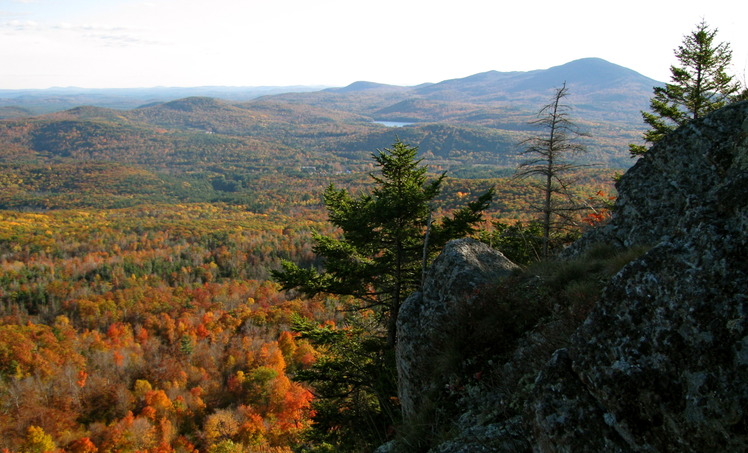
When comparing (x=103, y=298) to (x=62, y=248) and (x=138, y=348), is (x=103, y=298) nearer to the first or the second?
(x=138, y=348)

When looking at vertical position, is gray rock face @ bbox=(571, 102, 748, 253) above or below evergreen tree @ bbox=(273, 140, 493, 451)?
above

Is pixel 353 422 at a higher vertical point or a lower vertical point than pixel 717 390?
lower

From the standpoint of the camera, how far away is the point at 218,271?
89.9 metres

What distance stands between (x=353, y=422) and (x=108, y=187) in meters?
218

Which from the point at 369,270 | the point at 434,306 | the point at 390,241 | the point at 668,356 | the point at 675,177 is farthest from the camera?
the point at 390,241

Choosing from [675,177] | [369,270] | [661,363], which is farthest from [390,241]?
[661,363]

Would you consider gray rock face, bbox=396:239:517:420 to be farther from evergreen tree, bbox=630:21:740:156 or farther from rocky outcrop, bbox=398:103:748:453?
evergreen tree, bbox=630:21:740:156

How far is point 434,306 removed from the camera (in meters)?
6.84

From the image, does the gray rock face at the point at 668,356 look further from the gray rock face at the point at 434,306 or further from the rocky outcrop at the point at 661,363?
the gray rock face at the point at 434,306

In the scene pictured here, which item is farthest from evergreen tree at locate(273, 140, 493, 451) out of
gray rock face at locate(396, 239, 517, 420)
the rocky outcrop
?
the rocky outcrop

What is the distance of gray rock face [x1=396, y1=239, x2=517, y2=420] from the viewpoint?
6.15 meters

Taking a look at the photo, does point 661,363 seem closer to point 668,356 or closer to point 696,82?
point 668,356

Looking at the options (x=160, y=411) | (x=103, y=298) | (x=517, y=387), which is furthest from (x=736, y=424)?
(x=103, y=298)

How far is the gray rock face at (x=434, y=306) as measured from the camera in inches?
242
